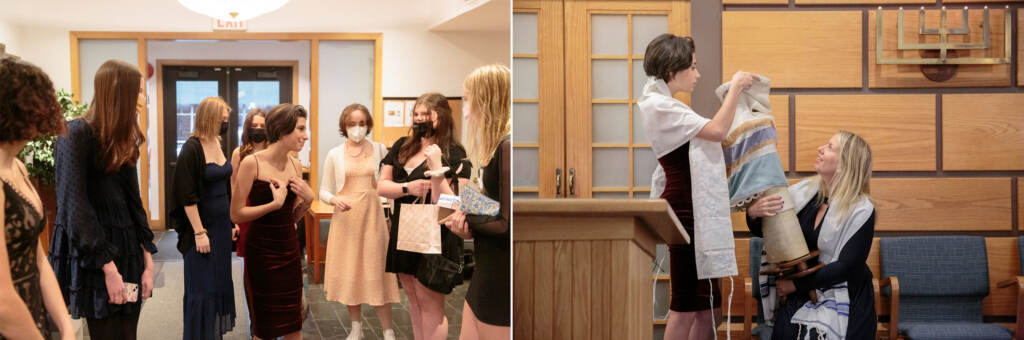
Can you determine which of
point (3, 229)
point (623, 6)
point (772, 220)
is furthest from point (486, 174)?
point (623, 6)

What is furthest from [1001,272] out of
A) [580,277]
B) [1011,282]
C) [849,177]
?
[580,277]

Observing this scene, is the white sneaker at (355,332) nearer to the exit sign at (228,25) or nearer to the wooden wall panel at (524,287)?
the wooden wall panel at (524,287)

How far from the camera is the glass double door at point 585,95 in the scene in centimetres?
338

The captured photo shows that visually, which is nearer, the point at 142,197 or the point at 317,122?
the point at 142,197

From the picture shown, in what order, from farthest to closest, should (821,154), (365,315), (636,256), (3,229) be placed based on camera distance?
(821,154) → (636,256) → (365,315) → (3,229)

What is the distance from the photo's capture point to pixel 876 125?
11.3 feet

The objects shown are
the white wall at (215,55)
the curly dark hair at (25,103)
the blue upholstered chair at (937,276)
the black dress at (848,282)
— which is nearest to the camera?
the curly dark hair at (25,103)

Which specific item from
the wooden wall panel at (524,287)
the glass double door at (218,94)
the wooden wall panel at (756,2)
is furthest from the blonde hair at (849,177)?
the glass double door at (218,94)

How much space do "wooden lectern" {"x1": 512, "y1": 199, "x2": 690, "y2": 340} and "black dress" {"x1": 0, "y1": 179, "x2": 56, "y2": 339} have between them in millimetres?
847

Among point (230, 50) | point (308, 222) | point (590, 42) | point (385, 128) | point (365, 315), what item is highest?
point (590, 42)

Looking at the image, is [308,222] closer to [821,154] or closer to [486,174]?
[486,174]

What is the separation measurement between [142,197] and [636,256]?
1008 mm

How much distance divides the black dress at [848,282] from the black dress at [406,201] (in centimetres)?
198

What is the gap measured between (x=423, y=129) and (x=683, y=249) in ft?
5.38
